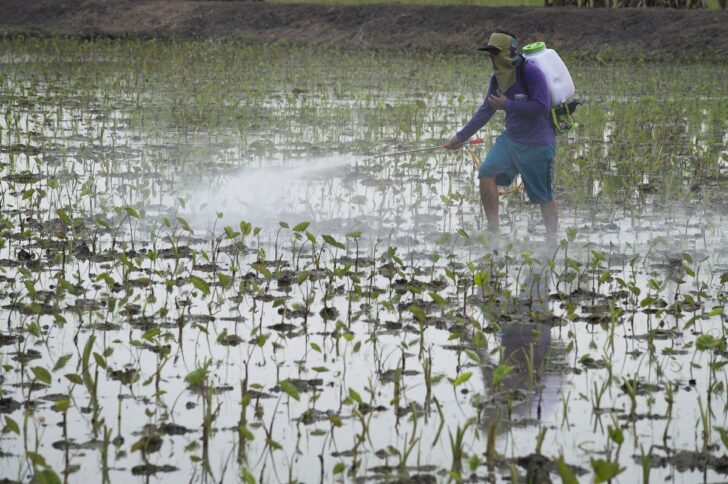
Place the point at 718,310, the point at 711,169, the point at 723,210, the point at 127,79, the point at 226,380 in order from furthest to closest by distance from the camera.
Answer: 1. the point at 127,79
2. the point at 711,169
3. the point at 723,210
4. the point at 718,310
5. the point at 226,380

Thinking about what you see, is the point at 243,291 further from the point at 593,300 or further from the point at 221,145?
the point at 221,145

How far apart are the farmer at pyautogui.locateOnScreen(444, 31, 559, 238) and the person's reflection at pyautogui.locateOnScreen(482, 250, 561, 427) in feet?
2.49

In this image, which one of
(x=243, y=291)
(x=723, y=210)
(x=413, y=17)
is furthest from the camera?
(x=413, y=17)

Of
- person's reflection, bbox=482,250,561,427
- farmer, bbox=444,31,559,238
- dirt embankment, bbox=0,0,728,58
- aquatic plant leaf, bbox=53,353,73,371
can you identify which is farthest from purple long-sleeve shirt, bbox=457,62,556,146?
dirt embankment, bbox=0,0,728,58

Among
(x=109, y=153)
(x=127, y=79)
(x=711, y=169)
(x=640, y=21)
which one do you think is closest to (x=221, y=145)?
(x=109, y=153)

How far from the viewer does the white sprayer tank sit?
20.6 feet

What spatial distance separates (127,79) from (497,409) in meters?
12.2

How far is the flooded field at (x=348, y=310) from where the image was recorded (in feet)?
11.4

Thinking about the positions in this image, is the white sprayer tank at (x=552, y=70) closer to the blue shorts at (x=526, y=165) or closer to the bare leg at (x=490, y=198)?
the blue shorts at (x=526, y=165)

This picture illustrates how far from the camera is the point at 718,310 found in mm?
4398

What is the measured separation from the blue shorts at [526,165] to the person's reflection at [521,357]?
73 centimetres

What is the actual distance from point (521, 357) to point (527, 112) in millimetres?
2156

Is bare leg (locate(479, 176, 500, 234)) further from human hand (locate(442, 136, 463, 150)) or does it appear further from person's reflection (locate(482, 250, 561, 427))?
person's reflection (locate(482, 250, 561, 427))

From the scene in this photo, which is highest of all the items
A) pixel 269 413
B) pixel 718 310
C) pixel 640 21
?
pixel 640 21
